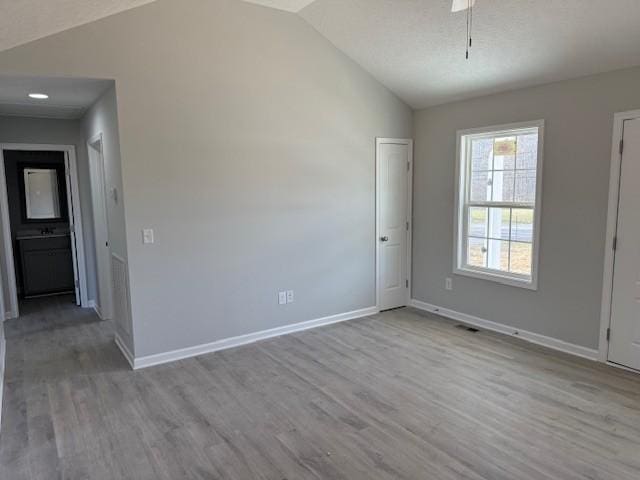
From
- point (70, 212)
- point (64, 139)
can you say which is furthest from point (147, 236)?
point (64, 139)

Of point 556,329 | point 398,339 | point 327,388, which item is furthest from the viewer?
point 398,339

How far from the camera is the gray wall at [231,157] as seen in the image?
3.55m

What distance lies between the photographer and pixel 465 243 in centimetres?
488

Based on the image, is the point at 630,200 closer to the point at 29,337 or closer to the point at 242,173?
the point at 242,173

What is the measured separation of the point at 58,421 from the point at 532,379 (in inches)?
138

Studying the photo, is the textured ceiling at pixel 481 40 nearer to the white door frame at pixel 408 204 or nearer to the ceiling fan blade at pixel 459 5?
the white door frame at pixel 408 204

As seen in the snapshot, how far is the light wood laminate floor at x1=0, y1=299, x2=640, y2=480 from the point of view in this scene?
243cm

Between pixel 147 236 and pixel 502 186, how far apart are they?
350 centimetres

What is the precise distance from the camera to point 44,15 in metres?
2.54

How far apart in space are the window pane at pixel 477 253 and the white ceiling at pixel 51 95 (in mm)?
3892

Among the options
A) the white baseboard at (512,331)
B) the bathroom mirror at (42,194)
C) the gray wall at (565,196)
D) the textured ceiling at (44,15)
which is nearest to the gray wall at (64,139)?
the bathroom mirror at (42,194)

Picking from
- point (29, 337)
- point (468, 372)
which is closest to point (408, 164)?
point (468, 372)

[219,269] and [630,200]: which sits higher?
[630,200]

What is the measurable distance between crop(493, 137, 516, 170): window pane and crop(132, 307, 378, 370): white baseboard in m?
2.17
